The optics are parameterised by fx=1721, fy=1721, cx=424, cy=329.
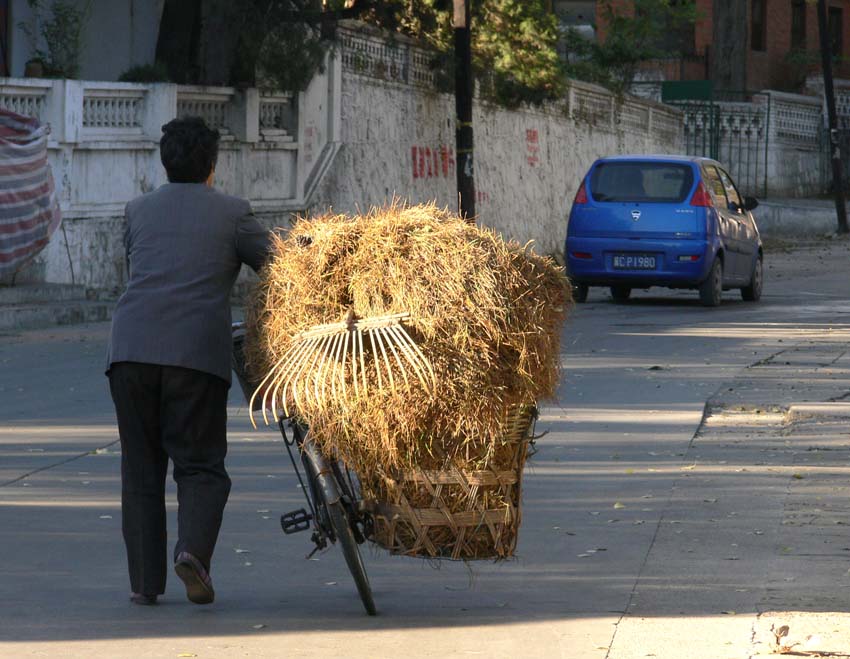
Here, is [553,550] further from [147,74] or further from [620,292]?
[620,292]

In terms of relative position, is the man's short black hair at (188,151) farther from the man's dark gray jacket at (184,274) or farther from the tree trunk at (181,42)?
the tree trunk at (181,42)

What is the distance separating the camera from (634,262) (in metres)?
19.7

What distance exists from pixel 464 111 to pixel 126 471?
1782 cm

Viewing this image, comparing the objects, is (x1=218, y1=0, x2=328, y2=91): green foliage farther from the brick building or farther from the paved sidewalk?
the brick building

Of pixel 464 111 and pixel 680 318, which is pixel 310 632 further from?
pixel 464 111

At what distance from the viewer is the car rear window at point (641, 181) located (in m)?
20.0

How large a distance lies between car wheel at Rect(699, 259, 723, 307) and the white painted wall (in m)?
8.96

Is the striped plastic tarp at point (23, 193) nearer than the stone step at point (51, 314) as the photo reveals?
No

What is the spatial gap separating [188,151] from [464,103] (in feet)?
57.9

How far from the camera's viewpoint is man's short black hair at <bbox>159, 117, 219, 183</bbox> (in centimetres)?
594

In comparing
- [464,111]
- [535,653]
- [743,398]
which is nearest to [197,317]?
[535,653]

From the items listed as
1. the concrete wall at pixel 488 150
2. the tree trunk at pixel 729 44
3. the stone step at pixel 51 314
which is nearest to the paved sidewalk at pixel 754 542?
the stone step at pixel 51 314

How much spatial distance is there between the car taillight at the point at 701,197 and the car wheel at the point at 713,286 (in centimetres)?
68

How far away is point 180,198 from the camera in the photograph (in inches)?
232
